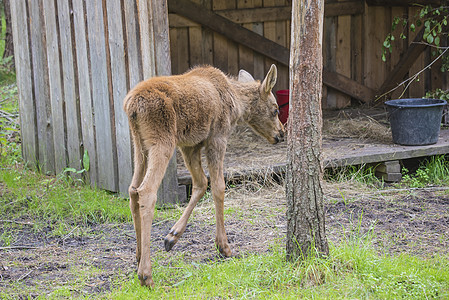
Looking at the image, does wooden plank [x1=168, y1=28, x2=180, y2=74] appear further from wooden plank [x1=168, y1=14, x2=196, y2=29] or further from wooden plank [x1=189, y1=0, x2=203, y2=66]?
wooden plank [x1=189, y1=0, x2=203, y2=66]

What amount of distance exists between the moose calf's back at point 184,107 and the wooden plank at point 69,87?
252cm

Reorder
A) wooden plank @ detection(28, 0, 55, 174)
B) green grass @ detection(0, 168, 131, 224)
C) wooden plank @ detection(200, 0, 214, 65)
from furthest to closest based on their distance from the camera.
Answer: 1. wooden plank @ detection(200, 0, 214, 65)
2. wooden plank @ detection(28, 0, 55, 174)
3. green grass @ detection(0, 168, 131, 224)

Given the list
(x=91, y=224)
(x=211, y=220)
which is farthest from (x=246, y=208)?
(x=91, y=224)

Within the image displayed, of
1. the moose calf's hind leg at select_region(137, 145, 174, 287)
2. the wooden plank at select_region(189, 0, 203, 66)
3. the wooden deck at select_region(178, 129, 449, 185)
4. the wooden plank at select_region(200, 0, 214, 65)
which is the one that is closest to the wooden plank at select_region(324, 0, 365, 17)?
the wooden plank at select_region(200, 0, 214, 65)

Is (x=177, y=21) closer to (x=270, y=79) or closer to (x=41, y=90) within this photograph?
(x=41, y=90)

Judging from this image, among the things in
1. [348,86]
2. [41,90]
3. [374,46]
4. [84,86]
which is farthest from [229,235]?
[374,46]

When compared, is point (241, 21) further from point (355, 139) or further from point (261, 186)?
point (261, 186)

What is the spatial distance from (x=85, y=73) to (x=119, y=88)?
0.78m

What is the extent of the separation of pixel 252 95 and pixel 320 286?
97.1 inches

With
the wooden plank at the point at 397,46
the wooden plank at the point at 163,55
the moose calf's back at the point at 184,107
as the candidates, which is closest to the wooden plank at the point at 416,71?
the wooden plank at the point at 397,46

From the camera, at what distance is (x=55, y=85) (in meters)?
7.84

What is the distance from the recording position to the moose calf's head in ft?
19.7

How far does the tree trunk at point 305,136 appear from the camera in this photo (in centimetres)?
434

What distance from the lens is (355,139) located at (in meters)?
8.80
